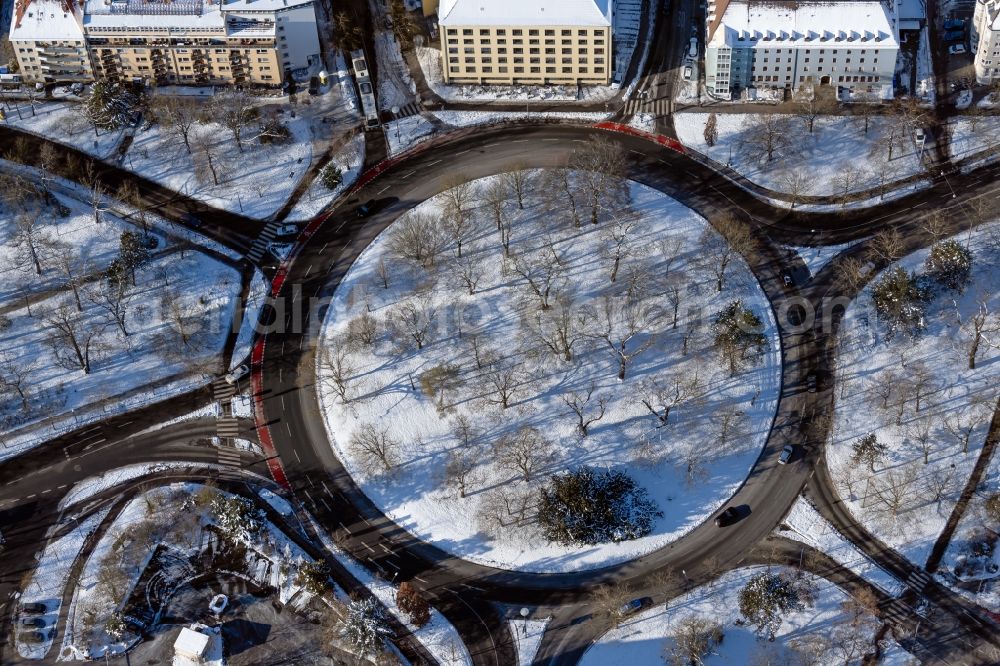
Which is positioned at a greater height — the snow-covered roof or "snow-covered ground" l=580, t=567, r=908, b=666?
the snow-covered roof

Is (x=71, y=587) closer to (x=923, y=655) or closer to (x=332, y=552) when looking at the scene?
(x=332, y=552)

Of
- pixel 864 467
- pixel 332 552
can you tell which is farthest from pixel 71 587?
pixel 864 467

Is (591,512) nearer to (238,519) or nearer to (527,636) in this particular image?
(527,636)

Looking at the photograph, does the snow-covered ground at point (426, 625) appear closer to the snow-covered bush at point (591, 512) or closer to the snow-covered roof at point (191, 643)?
the snow-covered bush at point (591, 512)

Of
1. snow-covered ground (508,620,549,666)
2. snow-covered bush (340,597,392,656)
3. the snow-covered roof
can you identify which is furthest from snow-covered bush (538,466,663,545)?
the snow-covered roof

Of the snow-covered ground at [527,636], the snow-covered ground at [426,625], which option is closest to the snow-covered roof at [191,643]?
the snow-covered ground at [426,625]

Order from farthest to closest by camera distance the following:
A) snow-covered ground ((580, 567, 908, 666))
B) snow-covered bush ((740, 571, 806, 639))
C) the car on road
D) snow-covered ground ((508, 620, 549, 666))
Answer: the car on road < snow-covered bush ((740, 571, 806, 639)) < snow-covered ground ((508, 620, 549, 666)) < snow-covered ground ((580, 567, 908, 666))

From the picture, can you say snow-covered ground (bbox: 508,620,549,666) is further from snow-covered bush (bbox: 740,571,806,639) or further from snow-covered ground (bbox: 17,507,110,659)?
snow-covered ground (bbox: 17,507,110,659)
